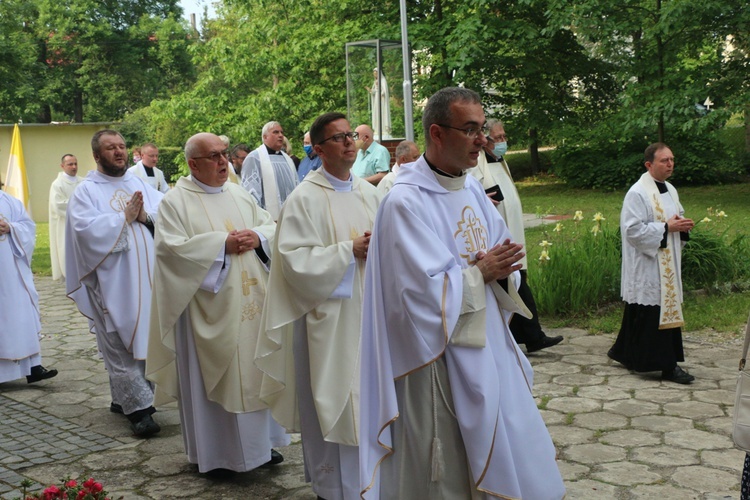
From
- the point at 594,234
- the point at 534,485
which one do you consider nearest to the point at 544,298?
the point at 594,234

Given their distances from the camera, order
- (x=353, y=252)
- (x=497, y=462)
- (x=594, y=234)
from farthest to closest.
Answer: (x=594, y=234), (x=353, y=252), (x=497, y=462)

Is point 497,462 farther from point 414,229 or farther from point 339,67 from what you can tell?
point 339,67

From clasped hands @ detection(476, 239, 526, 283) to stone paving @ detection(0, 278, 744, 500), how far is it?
1937mm

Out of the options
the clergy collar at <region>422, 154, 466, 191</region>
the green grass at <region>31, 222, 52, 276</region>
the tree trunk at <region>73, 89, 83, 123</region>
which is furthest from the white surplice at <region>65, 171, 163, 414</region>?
the tree trunk at <region>73, 89, 83, 123</region>

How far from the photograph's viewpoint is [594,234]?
405 inches

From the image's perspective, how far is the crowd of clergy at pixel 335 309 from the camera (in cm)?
346

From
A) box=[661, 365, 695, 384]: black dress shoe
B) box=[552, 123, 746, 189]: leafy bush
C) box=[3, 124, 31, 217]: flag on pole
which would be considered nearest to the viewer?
box=[661, 365, 695, 384]: black dress shoe

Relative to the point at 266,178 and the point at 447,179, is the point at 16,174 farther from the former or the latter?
the point at 447,179

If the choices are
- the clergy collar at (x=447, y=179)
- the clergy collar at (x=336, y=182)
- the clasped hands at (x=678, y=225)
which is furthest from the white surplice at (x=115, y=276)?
the clasped hands at (x=678, y=225)

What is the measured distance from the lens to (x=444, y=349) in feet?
11.2

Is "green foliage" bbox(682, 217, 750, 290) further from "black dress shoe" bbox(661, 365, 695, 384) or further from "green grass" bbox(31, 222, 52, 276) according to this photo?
"green grass" bbox(31, 222, 52, 276)

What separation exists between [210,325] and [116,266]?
1.50 metres

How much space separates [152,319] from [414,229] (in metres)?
2.77

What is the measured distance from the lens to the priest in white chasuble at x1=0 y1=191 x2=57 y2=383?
782cm
